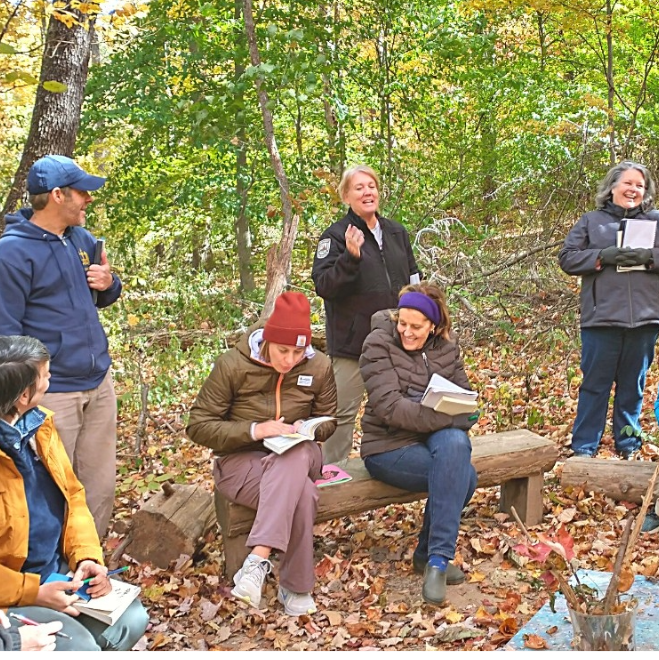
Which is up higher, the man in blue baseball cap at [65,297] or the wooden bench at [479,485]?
the man in blue baseball cap at [65,297]

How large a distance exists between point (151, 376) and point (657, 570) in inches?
240

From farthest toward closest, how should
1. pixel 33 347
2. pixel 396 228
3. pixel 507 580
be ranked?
pixel 396 228
pixel 507 580
pixel 33 347

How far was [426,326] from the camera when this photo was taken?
4.11m

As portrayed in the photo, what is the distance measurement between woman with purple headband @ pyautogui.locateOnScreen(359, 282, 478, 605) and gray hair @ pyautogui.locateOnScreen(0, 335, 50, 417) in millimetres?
1892

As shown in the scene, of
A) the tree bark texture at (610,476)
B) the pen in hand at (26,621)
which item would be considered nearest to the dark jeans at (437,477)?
the tree bark texture at (610,476)

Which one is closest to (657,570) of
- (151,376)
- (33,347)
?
(33,347)

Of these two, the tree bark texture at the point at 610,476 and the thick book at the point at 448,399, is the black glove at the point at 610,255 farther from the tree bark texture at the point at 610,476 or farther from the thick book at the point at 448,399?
the thick book at the point at 448,399

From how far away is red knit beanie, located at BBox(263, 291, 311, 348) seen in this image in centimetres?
377

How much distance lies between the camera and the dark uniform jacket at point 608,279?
494cm

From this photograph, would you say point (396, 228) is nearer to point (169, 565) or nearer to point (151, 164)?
point (169, 565)

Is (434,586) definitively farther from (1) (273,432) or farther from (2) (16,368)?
(2) (16,368)

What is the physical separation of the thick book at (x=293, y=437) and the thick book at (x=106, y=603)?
1.14m

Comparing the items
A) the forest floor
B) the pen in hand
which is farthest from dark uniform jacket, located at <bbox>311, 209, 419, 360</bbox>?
the pen in hand

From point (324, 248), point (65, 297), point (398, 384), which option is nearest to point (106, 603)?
point (65, 297)
